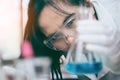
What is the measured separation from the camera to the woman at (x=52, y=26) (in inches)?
45.9

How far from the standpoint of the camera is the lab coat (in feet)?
3.79

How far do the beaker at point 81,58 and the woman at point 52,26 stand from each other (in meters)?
0.02

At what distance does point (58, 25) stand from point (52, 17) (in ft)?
0.11

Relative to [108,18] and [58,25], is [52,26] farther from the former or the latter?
[108,18]

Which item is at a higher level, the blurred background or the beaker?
the blurred background

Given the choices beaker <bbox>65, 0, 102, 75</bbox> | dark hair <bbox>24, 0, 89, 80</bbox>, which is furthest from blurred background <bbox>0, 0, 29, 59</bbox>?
beaker <bbox>65, 0, 102, 75</bbox>

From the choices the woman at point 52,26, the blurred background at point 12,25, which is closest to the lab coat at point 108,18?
the woman at point 52,26

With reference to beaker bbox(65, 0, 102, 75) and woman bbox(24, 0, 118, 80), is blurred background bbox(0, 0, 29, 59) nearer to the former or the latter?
woman bbox(24, 0, 118, 80)

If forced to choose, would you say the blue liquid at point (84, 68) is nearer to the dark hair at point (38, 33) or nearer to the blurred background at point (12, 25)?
the dark hair at point (38, 33)

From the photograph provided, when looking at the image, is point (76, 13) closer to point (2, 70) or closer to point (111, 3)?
point (111, 3)

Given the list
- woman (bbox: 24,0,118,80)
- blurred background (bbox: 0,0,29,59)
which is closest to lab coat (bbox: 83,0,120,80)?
woman (bbox: 24,0,118,80)

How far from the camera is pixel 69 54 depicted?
3.79 feet

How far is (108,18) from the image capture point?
1156mm

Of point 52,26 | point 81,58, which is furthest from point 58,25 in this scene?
point 81,58
